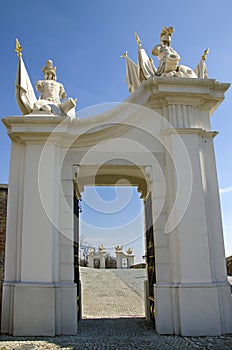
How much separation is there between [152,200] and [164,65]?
279 centimetres

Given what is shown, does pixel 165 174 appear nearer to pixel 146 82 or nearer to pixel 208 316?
pixel 146 82

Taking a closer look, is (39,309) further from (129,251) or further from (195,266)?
(129,251)

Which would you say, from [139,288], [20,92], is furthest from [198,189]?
[139,288]

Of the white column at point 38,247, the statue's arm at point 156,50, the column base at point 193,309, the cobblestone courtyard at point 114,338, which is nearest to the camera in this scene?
the cobblestone courtyard at point 114,338

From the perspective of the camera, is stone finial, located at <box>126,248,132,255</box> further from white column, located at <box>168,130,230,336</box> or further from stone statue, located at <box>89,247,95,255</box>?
white column, located at <box>168,130,230,336</box>

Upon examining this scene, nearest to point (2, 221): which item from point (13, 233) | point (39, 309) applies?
point (13, 233)

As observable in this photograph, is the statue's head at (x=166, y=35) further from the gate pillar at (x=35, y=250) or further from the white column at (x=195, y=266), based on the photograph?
the gate pillar at (x=35, y=250)

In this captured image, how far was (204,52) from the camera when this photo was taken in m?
7.28

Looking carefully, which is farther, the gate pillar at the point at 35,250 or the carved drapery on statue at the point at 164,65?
the carved drapery on statue at the point at 164,65

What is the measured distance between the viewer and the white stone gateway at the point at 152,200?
5.71 meters

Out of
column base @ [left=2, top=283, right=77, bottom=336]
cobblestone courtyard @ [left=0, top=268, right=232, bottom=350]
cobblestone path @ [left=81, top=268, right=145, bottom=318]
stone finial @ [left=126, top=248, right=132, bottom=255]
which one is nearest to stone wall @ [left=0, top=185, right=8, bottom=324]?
column base @ [left=2, top=283, right=77, bottom=336]

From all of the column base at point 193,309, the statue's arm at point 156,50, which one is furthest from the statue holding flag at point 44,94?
the column base at point 193,309

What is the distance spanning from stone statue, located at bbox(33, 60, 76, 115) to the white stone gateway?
0.20 m

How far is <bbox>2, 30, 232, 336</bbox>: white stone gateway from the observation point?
5711mm
